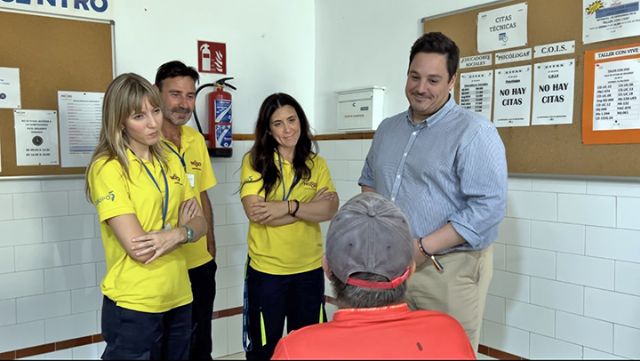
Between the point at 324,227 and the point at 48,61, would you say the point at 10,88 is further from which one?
the point at 324,227

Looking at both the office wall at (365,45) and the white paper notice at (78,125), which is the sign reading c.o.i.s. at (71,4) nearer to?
the white paper notice at (78,125)

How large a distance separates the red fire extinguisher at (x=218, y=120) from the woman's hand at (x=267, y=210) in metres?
1.02

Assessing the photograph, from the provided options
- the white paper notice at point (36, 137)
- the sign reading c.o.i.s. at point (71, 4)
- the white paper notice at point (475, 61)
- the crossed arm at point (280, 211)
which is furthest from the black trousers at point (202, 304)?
the white paper notice at point (475, 61)

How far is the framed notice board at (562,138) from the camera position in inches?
89.0

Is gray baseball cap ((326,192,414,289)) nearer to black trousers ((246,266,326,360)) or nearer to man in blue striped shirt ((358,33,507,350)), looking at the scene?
man in blue striped shirt ((358,33,507,350))

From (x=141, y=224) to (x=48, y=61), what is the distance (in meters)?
1.52

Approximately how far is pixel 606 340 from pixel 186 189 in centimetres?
198

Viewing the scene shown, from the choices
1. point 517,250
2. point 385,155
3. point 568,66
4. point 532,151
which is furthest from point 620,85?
point 385,155

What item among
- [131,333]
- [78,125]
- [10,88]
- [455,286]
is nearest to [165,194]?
[131,333]

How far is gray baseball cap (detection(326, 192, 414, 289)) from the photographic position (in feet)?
3.65

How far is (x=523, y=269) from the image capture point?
2.62 metres

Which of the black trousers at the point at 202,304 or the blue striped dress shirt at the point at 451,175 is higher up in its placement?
the blue striped dress shirt at the point at 451,175

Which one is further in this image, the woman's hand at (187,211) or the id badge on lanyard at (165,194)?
the woman's hand at (187,211)

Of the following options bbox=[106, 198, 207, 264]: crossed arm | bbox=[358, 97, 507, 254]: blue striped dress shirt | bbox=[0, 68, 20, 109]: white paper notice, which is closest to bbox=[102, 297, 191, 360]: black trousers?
bbox=[106, 198, 207, 264]: crossed arm
